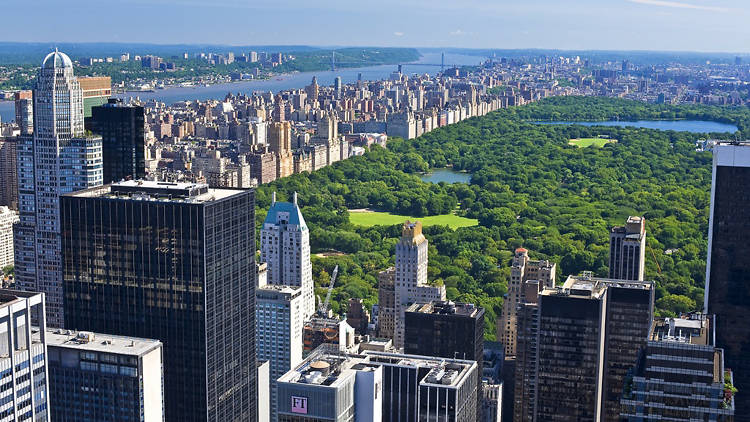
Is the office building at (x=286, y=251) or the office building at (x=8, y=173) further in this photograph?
the office building at (x=8, y=173)

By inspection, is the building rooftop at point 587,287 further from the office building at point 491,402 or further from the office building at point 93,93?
the office building at point 93,93

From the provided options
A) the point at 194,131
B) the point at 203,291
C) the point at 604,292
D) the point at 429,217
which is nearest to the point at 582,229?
the point at 429,217

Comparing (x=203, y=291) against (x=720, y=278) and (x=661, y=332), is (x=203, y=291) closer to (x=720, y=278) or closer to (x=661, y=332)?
(x=661, y=332)

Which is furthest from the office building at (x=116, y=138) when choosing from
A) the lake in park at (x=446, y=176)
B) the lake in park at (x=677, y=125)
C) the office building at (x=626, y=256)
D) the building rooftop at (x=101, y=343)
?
Result: the lake in park at (x=677, y=125)

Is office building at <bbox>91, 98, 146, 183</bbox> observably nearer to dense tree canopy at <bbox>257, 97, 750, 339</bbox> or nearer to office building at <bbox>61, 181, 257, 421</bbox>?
office building at <bbox>61, 181, 257, 421</bbox>

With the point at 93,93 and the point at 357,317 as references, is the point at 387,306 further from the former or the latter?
the point at 93,93

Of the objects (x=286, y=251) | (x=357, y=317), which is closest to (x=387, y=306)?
(x=357, y=317)

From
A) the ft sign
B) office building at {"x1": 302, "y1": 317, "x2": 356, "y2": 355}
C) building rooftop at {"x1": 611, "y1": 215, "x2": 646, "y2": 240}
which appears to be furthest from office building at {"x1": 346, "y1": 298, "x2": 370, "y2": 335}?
the ft sign
